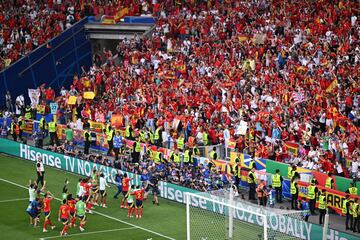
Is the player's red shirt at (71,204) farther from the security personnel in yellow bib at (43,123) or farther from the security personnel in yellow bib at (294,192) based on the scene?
the security personnel in yellow bib at (43,123)

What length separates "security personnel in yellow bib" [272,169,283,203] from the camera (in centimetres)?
3928

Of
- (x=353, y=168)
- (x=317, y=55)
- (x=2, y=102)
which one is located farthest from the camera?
(x=2, y=102)

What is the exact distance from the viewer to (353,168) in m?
39.1

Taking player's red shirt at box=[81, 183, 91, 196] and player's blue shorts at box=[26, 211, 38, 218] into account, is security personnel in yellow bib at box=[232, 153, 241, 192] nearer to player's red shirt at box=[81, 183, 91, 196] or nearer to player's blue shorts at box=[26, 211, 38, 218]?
player's red shirt at box=[81, 183, 91, 196]

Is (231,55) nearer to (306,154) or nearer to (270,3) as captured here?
(270,3)

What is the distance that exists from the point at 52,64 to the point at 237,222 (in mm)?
27137

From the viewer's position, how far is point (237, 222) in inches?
1323

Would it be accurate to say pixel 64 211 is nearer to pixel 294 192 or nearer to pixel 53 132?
pixel 294 192

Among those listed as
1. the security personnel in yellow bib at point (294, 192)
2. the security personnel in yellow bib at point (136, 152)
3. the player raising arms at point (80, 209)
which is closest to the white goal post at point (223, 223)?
the player raising arms at point (80, 209)

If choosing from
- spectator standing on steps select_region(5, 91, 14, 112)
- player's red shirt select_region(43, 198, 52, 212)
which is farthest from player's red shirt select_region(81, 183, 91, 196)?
spectator standing on steps select_region(5, 91, 14, 112)

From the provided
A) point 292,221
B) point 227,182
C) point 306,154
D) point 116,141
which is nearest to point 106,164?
point 116,141

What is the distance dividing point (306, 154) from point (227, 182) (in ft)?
11.0

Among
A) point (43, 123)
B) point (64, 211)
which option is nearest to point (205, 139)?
point (43, 123)

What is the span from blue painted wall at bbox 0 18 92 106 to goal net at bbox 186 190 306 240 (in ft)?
76.9
